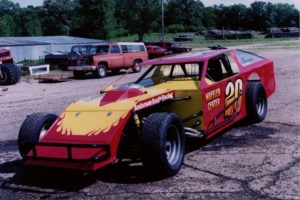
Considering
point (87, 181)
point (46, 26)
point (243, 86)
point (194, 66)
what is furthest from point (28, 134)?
point (46, 26)

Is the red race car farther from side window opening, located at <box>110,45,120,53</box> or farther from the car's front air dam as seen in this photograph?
side window opening, located at <box>110,45,120,53</box>

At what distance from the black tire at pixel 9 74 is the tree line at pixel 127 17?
42.3 metres

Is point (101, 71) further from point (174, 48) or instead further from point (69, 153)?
point (174, 48)

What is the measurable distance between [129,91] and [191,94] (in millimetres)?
883

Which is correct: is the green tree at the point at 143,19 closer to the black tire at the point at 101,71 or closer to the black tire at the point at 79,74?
the black tire at the point at 79,74

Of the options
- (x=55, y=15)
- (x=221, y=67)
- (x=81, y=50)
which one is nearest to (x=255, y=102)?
(x=221, y=67)

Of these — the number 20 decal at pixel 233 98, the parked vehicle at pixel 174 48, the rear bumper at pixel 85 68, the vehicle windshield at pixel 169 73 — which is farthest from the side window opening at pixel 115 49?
the parked vehicle at pixel 174 48

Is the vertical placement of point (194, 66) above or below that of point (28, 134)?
above

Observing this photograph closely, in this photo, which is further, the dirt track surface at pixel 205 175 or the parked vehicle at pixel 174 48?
the parked vehicle at pixel 174 48

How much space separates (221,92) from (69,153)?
271cm

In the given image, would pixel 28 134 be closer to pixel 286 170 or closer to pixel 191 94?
pixel 191 94

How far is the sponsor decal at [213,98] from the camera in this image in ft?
19.7

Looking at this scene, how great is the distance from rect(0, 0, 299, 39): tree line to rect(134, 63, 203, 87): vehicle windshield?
177 feet

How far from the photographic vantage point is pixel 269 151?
582cm
